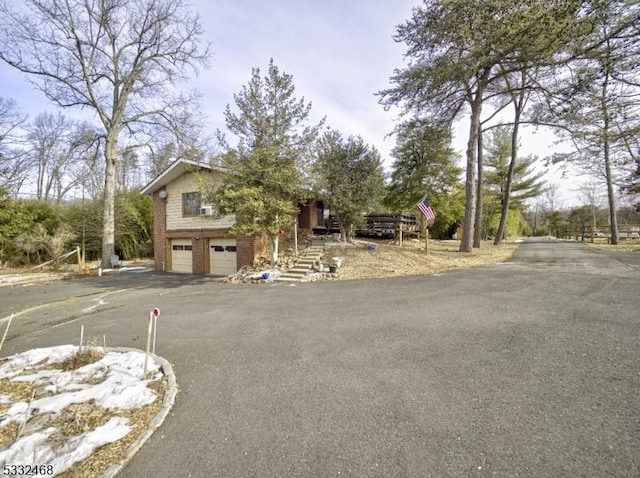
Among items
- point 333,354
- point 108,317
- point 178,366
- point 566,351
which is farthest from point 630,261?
point 108,317

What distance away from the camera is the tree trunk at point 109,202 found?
53.0 ft

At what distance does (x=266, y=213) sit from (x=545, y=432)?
891 cm

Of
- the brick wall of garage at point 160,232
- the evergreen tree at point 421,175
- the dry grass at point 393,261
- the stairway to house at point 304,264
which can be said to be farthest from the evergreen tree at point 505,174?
the brick wall of garage at point 160,232

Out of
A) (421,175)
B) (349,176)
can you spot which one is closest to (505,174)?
(421,175)

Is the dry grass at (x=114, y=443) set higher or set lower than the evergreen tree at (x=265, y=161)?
lower

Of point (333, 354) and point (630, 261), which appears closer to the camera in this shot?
point (333, 354)

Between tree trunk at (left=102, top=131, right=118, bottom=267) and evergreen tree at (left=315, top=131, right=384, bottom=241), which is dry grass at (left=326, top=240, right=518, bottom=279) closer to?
evergreen tree at (left=315, top=131, right=384, bottom=241)

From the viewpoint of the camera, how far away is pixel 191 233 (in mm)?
14414

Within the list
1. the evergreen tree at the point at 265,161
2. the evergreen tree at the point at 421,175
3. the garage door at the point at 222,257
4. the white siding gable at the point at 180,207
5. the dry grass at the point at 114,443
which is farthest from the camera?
the evergreen tree at the point at 421,175

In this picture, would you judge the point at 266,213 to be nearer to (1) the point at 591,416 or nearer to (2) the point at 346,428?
(2) the point at 346,428

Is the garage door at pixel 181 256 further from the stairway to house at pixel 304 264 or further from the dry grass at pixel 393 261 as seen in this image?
the dry grass at pixel 393 261

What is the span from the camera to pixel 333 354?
161 inches

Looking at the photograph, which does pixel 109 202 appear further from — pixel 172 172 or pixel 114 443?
pixel 114 443

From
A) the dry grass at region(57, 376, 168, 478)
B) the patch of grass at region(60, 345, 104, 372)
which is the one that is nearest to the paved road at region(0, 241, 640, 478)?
the dry grass at region(57, 376, 168, 478)
